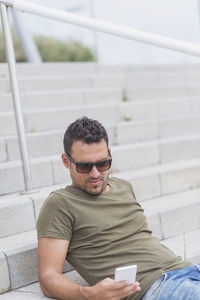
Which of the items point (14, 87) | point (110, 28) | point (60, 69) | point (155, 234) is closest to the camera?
point (110, 28)

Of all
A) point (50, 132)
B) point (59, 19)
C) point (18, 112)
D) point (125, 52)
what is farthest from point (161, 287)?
point (125, 52)

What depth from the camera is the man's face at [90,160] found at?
209 centimetres

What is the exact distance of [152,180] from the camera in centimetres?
352

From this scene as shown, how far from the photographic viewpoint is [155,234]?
3.06 meters

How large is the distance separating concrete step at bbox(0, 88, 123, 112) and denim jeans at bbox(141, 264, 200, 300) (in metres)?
2.86

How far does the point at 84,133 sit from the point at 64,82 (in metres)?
3.48

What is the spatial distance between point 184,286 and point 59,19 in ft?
5.69

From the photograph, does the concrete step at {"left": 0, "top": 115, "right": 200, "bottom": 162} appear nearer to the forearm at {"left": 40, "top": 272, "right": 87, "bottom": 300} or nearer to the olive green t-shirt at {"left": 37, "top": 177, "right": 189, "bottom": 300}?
the olive green t-shirt at {"left": 37, "top": 177, "right": 189, "bottom": 300}

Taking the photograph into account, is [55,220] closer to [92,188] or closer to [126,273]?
[92,188]

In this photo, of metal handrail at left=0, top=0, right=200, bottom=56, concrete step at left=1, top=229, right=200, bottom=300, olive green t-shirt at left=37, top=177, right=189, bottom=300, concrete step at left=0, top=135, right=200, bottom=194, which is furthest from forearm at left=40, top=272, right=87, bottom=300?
metal handrail at left=0, top=0, right=200, bottom=56

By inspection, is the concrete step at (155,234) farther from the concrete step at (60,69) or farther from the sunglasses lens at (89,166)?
the concrete step at (60,69)

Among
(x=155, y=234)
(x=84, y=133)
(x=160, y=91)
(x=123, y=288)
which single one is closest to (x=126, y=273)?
(x=123, y=288)

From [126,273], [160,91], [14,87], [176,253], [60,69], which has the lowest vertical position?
[176,253]

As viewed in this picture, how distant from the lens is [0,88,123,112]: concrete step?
14.7 ft
